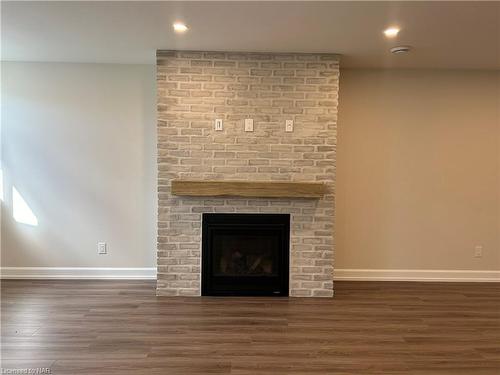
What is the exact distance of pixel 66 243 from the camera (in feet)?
13.2

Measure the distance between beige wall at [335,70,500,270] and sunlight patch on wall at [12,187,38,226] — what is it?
3.34 meters

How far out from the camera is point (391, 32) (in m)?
2.94

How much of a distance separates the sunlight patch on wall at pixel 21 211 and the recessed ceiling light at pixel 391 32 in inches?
153

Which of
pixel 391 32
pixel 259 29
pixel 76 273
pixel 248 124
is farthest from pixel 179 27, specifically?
pixel 76 273

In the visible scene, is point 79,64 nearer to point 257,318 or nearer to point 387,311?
point 257,318

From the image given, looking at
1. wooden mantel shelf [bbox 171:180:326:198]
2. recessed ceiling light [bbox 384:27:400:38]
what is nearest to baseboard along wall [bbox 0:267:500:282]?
wooden mantel shelf [bbox 171:180:326:198]

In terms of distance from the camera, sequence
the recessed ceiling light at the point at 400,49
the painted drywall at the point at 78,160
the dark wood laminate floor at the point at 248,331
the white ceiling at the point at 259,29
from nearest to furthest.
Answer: the dark wood laminate floor at the point at 248,331
the white ceiling at the point at 259,29
the recessed ceiling light at the point at 400,49
the painted drywall at the point at 78,160

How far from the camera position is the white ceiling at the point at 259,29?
2527mm

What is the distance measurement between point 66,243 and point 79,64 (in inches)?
76.0

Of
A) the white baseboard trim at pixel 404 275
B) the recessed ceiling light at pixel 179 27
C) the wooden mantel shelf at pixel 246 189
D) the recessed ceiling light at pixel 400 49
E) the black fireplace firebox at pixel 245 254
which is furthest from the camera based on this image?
the white baseboard trim at pixel 404 275

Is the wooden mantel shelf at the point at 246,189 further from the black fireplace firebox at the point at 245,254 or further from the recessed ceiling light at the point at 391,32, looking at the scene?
the recessed ceiling light at the point at 391,32

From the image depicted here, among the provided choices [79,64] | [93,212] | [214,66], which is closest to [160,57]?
[214,66]

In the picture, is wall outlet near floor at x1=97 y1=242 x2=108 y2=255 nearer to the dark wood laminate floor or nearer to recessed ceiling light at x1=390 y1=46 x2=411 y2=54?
the dark wood laminate floor

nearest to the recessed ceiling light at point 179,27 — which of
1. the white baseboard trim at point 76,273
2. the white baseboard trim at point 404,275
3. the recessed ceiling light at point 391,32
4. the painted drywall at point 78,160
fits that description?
the painted drywall at point 78,160
